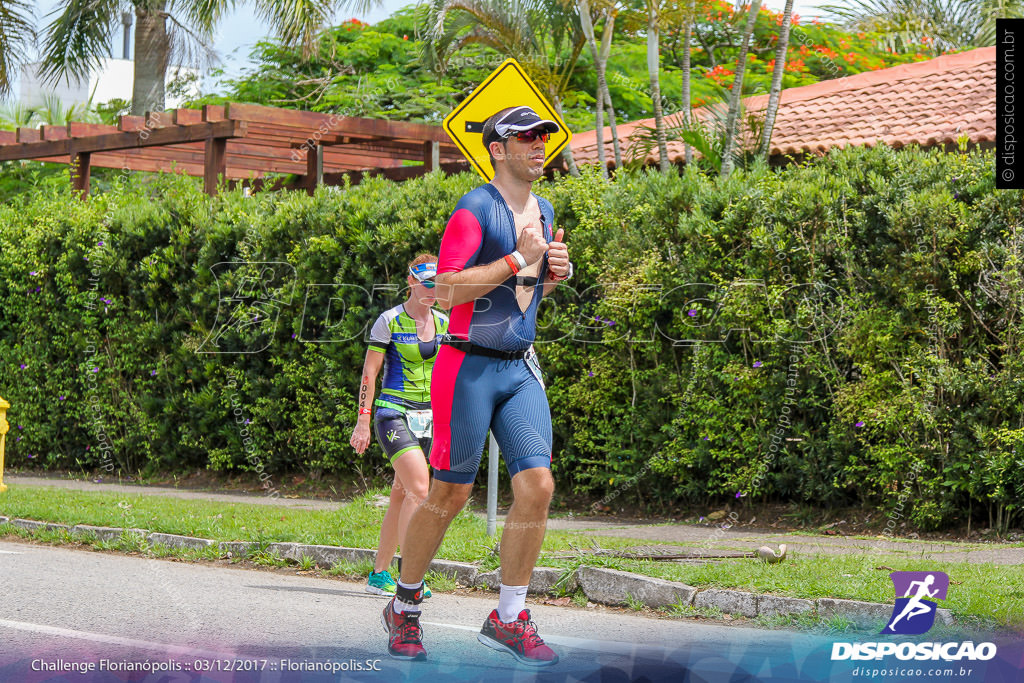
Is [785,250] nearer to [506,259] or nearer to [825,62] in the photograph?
[506,259]

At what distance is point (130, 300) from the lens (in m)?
15.2

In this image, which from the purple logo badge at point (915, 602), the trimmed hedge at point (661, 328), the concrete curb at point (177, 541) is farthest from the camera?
the concrete curb at point (177, 541)

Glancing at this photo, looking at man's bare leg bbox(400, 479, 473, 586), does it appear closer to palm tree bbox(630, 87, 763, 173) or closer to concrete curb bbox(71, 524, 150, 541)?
concrete curb bbox(71, 524, 150, 541)

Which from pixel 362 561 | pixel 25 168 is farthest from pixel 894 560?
pixel 25 168

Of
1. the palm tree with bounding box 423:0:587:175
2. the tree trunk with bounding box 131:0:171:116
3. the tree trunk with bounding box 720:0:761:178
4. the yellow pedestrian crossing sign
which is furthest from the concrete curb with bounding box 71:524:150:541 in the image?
the tree trunk with bounding box 131:0:171:116

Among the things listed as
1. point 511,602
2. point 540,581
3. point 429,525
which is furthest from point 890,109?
point 511,602

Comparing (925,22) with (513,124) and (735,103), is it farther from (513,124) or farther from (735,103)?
(513,124)

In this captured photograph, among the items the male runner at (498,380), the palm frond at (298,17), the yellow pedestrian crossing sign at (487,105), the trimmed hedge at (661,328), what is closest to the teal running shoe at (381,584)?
the male runner at (498,380)

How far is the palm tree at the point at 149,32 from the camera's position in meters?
21.6

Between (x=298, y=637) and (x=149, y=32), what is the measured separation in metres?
20.4

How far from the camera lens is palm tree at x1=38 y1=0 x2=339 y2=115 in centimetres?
2164

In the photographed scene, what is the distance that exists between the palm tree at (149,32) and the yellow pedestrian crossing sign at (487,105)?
1410 centimetres

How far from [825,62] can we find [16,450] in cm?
1886

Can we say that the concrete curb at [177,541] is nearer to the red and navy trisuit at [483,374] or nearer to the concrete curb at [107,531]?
the concrete curb at [107,531]
